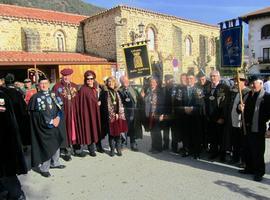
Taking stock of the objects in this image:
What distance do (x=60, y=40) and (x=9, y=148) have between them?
19.6 meters

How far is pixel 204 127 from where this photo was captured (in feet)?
19.0

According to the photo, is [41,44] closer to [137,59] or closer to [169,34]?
[169,34]

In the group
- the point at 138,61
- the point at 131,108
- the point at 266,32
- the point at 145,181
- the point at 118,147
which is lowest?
the point at 145,181

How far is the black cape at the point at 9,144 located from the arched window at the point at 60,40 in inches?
756

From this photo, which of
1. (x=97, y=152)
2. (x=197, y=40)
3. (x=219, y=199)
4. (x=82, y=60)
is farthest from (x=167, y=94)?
(x=197, y=40)

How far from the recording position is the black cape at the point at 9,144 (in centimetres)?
363

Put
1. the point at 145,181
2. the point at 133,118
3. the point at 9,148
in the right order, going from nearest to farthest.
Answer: the point at 9,148
the point at 145,181
the point at 133,118

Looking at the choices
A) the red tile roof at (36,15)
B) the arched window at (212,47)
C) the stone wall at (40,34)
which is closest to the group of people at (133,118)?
the stone wall at (40,34)

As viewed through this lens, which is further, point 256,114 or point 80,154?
point 80,154

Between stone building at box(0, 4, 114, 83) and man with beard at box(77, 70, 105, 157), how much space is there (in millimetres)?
11933

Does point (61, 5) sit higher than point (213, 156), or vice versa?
point (61, 5)

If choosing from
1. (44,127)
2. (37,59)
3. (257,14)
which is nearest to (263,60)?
(257,14)

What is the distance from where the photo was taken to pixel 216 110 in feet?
17.7

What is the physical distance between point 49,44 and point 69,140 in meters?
Result: 17.0
